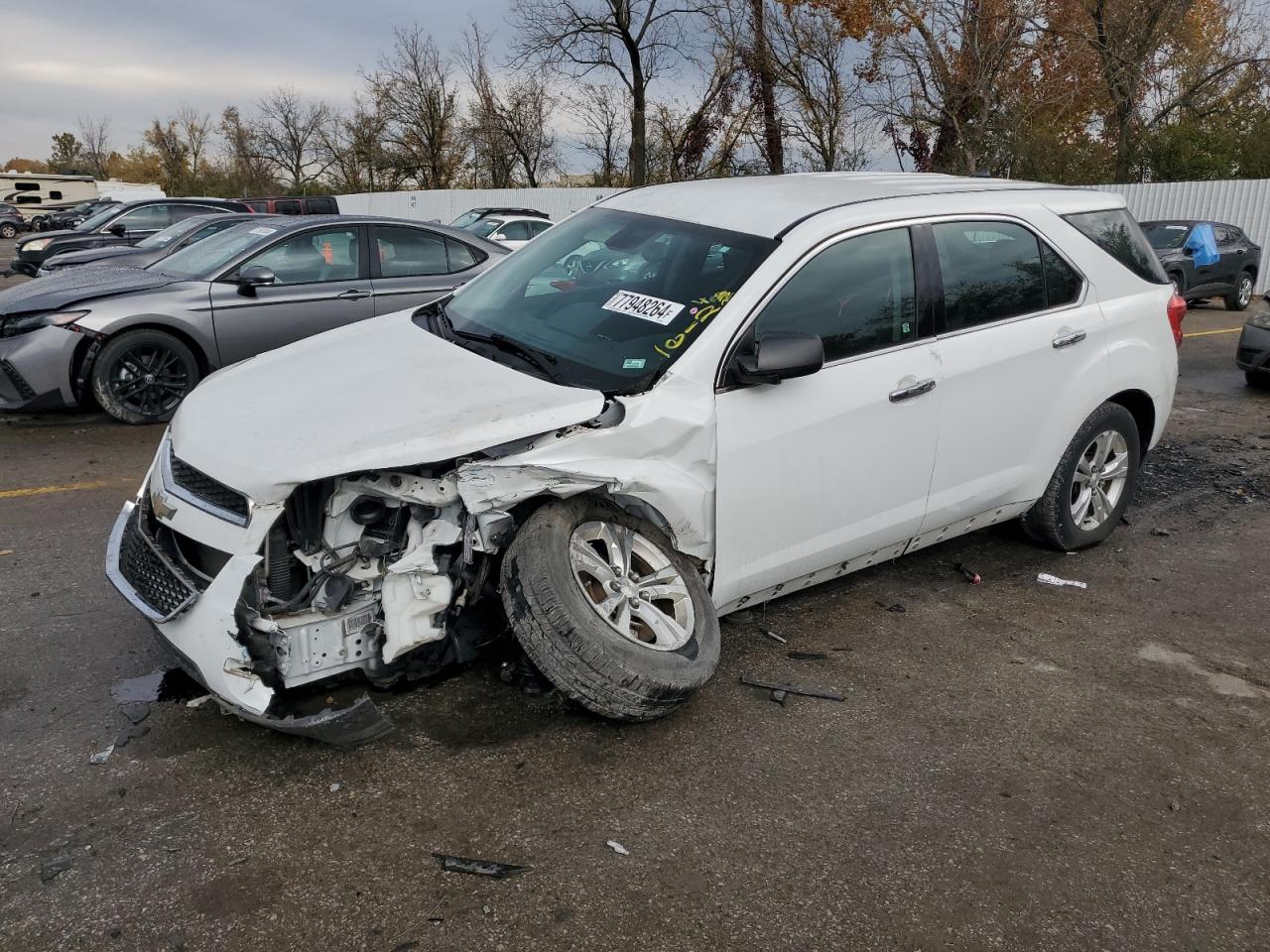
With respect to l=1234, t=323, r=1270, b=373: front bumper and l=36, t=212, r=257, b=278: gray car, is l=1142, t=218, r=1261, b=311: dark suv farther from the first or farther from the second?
l=36, t=212, r=257, b=278: gray car

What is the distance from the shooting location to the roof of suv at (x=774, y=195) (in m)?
3.85

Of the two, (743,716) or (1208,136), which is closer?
(743,716)

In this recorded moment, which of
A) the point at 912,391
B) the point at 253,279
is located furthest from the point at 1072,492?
the point at 253,279

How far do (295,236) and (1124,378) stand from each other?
6.16 metres

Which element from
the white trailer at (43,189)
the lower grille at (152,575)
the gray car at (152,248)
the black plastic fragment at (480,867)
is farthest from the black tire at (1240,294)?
the white trailer at (43,189)

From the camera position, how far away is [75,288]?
7.31 m

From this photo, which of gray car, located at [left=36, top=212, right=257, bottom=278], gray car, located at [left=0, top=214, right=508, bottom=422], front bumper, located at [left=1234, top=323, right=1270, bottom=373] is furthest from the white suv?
gray car, located at [left=36, top=212, right=257, bottom=278]

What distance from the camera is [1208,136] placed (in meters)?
25.2

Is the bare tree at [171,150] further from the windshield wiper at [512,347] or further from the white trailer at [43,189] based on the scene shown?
Result: the windshield wiper at [512,347]

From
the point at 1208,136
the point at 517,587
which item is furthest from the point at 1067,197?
the point at 1208,136

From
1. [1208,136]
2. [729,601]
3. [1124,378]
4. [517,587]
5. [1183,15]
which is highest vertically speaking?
[1183,15]

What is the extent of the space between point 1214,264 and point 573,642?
52.5ft

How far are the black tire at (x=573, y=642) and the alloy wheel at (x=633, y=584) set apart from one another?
0.07m

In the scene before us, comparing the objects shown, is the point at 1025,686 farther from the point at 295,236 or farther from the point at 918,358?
the point at 295,236
